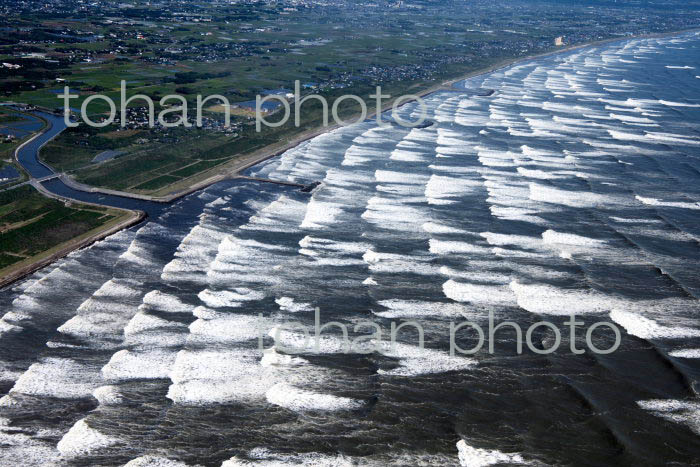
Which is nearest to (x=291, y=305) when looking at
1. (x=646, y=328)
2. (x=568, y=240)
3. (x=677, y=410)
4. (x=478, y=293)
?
(x=478, y=293)

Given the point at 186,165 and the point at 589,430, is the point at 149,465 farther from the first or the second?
the point at 186,165

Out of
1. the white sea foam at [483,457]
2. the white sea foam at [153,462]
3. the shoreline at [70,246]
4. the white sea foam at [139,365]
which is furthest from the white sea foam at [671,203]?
the white sea foam at [153,462]

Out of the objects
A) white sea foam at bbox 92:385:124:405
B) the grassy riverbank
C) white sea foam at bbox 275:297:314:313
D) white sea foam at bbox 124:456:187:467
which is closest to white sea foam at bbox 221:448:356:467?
white sea foam at bbox 124:456:187:467

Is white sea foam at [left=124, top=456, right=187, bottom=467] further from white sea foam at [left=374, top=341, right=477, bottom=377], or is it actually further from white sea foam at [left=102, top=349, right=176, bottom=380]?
white sea foam at [left=374, top=341, right=477, bottom=377]

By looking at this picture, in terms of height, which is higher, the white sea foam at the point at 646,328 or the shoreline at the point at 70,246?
the shoreline at the point at 70,246

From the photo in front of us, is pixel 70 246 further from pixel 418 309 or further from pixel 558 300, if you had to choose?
pixel 558 300

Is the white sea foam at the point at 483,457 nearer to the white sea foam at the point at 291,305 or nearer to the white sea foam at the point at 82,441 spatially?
the white sea foam at the point at 291,305

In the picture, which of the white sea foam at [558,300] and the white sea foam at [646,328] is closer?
the white sea foam at [646,328]

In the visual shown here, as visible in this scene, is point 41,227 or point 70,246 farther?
point 41,227
